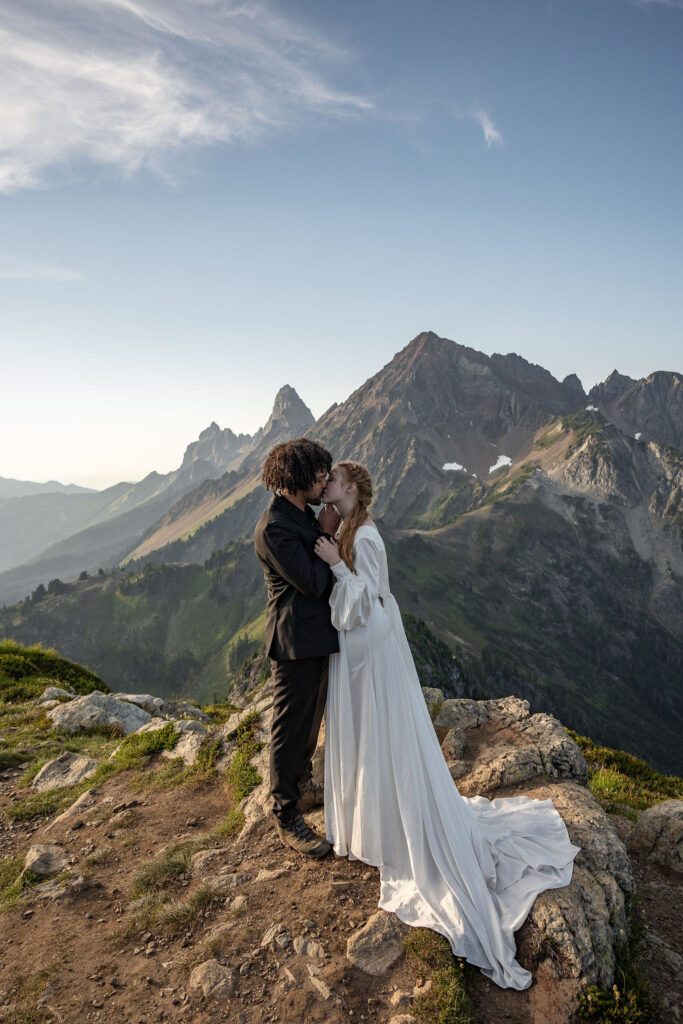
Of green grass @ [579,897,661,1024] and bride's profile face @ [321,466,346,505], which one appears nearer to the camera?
green grass @ [579,897,661,1024]

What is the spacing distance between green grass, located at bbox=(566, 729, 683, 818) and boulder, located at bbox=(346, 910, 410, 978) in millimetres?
6886

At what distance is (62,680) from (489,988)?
1686 cm

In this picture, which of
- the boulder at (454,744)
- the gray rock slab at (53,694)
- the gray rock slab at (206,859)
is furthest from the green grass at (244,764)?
the gray rock slab at (53,694)

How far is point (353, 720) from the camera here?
7.07 m

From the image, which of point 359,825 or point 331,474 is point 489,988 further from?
point 331,474

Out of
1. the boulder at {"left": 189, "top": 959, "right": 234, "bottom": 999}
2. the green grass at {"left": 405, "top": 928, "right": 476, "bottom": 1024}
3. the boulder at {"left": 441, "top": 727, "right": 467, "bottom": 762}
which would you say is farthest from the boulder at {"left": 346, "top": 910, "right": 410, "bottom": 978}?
the boulder at {"left": 441, "top": 727, "right": 467, "bottom": 762}

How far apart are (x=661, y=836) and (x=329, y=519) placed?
763cm

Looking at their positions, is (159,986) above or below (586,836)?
below

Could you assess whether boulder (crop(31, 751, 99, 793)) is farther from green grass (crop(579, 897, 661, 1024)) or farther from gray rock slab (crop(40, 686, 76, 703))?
green grass (crop(579, 897, 661, 1024))

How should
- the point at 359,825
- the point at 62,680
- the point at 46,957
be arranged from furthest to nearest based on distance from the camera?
the point at 62,680, the point at 359,825, the point at 46,957

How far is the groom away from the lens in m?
6.86

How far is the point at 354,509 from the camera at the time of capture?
728 cm

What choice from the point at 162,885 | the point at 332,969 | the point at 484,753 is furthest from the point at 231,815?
the point at 484,753

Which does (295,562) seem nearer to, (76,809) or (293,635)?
(293,635)
